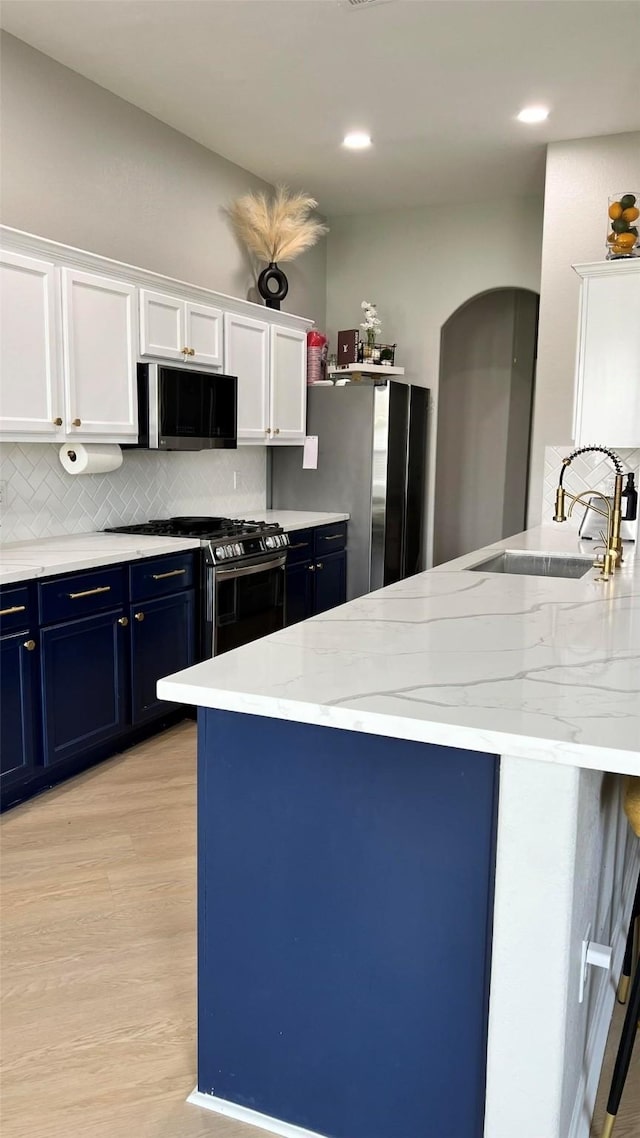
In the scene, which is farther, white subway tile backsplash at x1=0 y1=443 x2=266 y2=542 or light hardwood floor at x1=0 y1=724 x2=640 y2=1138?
white subway tile backsplash at x1=0 y1=443 x2=266 y2=542

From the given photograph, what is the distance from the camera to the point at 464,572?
2.84 metres

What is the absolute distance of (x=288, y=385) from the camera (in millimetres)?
5070

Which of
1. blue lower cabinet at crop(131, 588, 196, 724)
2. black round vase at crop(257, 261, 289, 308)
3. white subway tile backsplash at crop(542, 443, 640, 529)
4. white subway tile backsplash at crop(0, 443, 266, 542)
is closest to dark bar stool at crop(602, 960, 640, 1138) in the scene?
blue lower cabinet at crop(131, 588, 196, 724)

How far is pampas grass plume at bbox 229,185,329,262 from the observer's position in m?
4.84

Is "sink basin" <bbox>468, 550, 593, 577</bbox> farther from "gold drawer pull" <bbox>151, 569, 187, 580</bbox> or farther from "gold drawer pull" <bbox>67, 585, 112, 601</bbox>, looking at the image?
"gold drawer pull" <bbox>67, 585, 112, 601</bbox>

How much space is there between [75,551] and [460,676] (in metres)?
2.23

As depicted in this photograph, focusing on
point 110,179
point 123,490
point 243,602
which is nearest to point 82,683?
point 243,602

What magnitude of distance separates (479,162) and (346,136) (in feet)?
2.80

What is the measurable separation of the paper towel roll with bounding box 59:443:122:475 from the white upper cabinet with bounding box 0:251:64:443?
24cm

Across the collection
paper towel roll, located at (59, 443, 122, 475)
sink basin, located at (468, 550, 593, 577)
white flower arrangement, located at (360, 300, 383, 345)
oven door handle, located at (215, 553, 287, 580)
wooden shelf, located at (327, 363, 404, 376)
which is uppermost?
white flower arrangement, located at (360, 300, 383, 345)

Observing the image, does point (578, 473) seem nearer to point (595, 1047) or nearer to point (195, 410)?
point (195, 410)

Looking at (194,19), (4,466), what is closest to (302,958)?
(4,466)

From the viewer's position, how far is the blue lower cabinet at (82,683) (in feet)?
10.2

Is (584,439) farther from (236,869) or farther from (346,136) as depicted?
(236,869)
